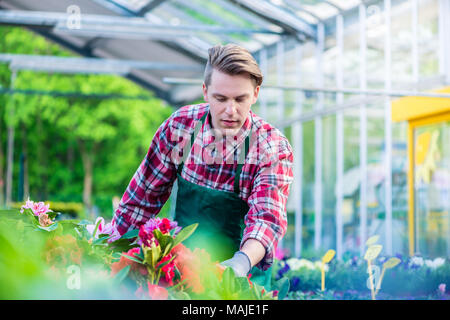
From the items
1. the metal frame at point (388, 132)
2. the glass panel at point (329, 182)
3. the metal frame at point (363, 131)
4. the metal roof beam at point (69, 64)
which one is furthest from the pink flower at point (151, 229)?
the metal roof beam at point (69, 64)

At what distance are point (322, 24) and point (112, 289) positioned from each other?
26.7ft

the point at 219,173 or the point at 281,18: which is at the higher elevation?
the point at 281,18

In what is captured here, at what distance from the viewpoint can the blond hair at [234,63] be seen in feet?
4.36

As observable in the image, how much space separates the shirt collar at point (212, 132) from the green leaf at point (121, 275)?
921mm

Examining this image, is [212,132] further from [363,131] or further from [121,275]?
[363,131]

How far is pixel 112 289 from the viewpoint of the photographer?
71cm

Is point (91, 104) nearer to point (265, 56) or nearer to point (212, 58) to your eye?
point (265, 56)

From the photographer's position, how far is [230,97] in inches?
53.8

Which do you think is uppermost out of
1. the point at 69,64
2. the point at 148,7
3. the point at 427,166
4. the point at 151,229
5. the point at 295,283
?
the point at 148,7

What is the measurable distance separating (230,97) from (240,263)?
38cm

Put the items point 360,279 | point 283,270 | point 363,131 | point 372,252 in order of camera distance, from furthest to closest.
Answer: point 363,131, point 283,270, point 360,279, point 372,252

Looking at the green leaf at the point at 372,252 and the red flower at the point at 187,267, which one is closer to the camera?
the red flower at the point at 187,267

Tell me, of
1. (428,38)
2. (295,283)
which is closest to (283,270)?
(295,283)
